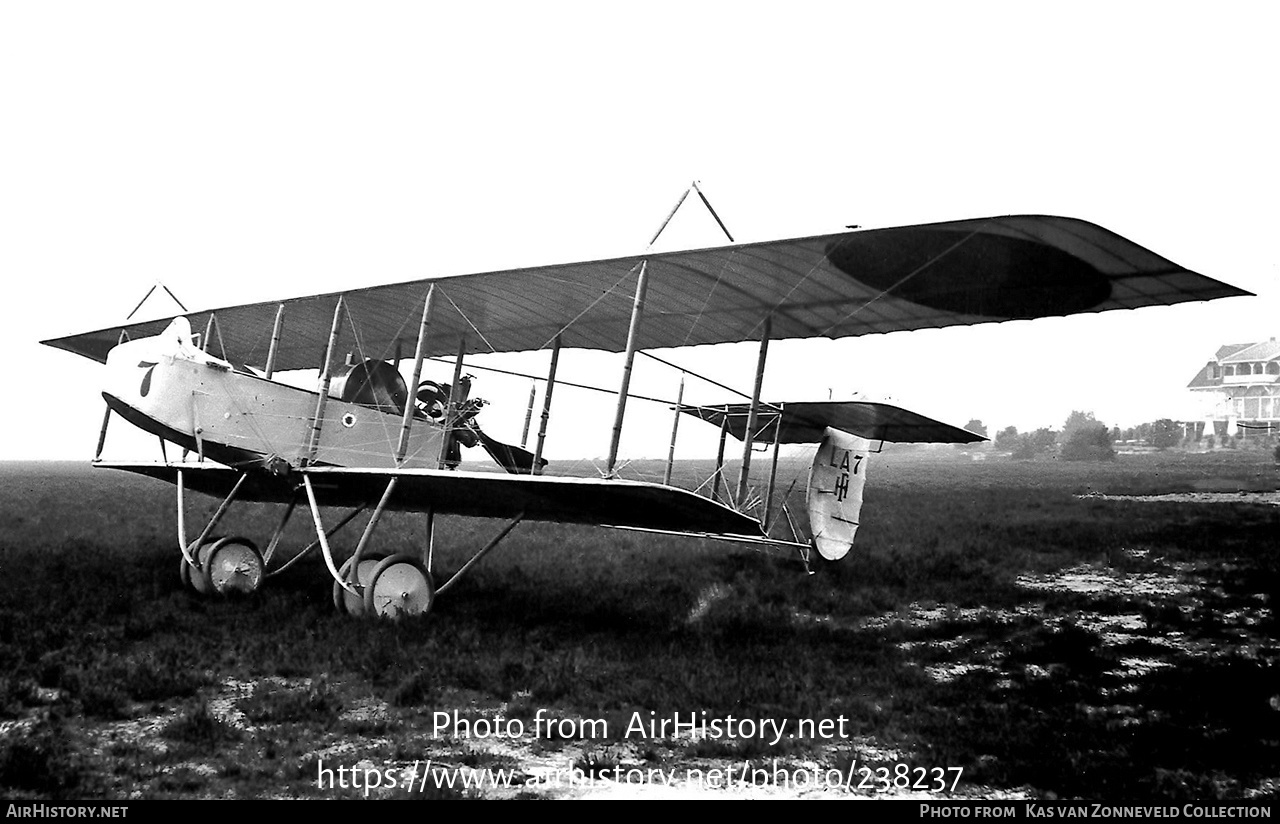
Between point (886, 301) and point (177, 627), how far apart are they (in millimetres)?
7149

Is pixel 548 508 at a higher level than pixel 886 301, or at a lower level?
lower

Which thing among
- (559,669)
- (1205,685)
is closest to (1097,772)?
(1205,685)

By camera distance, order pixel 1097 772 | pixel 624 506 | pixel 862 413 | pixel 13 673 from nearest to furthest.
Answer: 1. pixel 1097 772
2. pixel 13 673
3. pixel 624 506
4. pixel 862 413

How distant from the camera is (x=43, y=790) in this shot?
4.06 metres

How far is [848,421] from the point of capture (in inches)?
428

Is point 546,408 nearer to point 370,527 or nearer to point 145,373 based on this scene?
point 370,527

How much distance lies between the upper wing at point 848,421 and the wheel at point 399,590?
362 centimetres

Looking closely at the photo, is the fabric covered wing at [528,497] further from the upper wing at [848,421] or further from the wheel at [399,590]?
the upper wing at [848,421]

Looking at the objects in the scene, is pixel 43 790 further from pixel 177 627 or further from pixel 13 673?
pixel 177 627

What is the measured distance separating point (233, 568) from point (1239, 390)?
12393 millimetres

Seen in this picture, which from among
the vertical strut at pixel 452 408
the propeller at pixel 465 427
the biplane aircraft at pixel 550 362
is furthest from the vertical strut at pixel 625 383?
the vertical strut at pixel 452 408

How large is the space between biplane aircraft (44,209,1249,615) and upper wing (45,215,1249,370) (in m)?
0.03

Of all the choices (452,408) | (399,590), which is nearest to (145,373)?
(452,408)

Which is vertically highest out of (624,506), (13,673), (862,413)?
(862,413)
